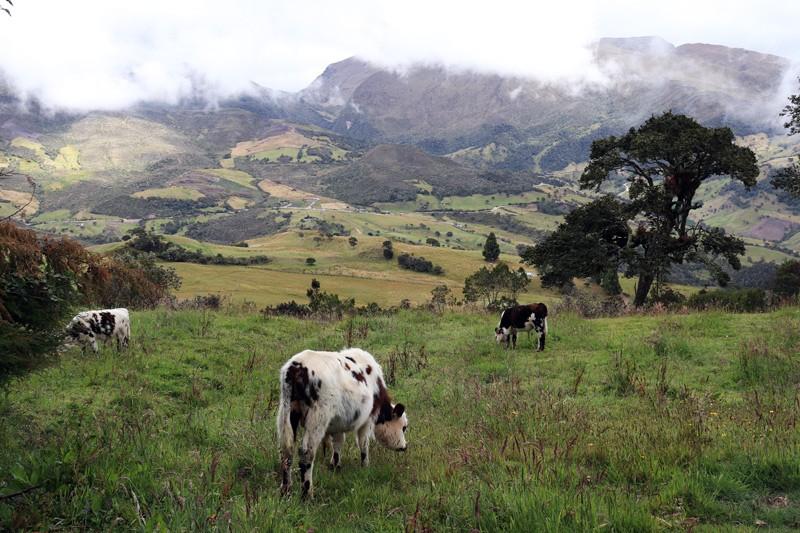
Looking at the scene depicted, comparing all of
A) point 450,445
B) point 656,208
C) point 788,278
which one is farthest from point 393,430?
point 788,278

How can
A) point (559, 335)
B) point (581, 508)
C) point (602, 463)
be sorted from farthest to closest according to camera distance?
point (559, 335), point (602, 463), point (581, 508)

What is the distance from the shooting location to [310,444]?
6.30m

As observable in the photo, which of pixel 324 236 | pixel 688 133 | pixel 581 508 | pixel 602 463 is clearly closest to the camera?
pixel 581 508

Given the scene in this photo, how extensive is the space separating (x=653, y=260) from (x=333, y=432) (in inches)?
1087

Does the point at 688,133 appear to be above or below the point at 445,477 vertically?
above

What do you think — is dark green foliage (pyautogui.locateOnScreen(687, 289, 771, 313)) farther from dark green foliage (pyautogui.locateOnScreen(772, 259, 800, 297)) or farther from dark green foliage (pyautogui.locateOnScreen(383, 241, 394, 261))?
dark green foliage (pyautogui.locateOnScreen(383, 241, 394, 261))

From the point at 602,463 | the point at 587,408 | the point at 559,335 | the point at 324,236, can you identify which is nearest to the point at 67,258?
the point at 602,463

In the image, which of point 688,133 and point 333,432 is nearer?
point 333,432

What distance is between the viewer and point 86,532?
15.7 feet

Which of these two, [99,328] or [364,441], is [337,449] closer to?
[364,441]

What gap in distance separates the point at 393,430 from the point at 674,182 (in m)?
28.3

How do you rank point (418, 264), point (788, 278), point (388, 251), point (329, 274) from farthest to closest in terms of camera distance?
point (388, 251) → point (418, 264) → point (329, 274) → point (788, 278)

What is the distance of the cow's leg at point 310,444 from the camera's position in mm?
6152

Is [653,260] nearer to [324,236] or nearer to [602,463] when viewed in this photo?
[602,463]
